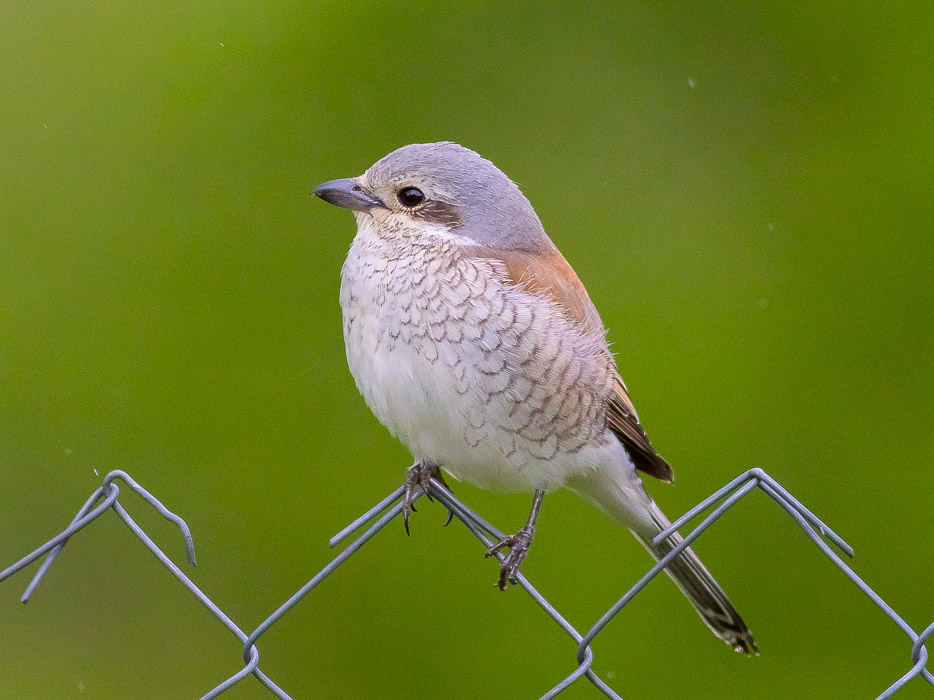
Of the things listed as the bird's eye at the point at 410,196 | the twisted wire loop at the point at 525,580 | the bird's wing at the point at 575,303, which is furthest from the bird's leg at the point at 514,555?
the bird's eye at the point at 410,196

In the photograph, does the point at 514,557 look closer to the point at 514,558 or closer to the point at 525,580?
the point at 514,558

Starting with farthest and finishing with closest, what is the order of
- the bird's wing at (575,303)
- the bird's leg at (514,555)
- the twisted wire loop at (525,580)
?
the bird's wing at (575,303)
the bird's leg at (514,555)
the twisted wire loop at (525,580)

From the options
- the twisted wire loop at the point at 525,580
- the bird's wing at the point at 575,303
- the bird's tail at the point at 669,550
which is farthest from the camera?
the bird's tail at the point at 669,550

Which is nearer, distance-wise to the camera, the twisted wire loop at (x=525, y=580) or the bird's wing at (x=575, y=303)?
the twisted wire loop at (x=525, y=580)

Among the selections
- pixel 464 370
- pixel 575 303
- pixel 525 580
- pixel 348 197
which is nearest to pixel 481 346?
pixel 464 370

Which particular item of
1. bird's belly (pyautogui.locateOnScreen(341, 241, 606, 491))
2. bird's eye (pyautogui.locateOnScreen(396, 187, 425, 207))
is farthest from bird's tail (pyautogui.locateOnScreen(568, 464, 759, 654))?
bird's eye (pyautogui.locateOnScreen(396, 187, 425, 207))

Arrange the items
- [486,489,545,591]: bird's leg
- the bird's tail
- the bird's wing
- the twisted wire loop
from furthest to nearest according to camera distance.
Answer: the bird's tail, the bird's wing, [486,489,545,591]: bird's leg, the twisted wire loop

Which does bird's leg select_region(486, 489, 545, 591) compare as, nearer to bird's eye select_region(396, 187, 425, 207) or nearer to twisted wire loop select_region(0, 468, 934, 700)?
twisted wire loop select_region(0, 468, 934, 700)

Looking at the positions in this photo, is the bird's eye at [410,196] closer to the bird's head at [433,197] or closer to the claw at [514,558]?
the bird's head at [433,197]
